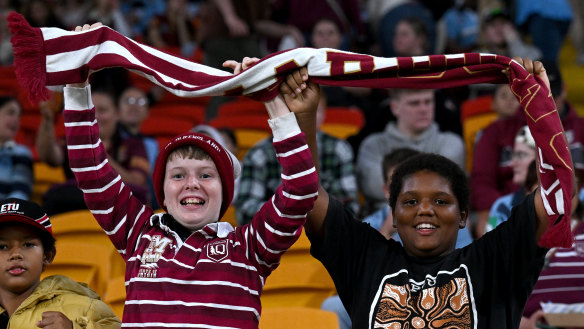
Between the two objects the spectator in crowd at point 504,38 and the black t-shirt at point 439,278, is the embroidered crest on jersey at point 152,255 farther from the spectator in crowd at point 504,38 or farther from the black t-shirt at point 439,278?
the spectator in crowd at point 504,38

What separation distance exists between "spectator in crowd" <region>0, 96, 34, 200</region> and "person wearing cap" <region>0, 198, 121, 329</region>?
2851 millimetres

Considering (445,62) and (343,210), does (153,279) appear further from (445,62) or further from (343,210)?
(445,62)

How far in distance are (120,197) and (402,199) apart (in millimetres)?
899

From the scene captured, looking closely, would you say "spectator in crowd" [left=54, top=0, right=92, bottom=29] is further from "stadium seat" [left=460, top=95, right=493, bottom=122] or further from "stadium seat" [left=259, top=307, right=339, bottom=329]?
"stadium seat" [left=259, top=307, right=339, bottom=329]

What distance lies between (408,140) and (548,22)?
3075mm

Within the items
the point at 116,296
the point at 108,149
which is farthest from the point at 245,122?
the point at 116,296

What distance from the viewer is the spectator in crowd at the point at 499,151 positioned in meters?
5.77

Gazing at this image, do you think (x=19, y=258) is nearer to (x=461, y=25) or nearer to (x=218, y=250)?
(x=218, y=250)

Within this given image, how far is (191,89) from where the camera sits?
3.13m

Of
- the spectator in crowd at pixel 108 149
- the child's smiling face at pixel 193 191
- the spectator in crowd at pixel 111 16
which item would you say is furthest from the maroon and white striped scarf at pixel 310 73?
the spectator in crowd at pixel 111 16

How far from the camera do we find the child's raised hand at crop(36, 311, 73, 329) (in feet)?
10.3

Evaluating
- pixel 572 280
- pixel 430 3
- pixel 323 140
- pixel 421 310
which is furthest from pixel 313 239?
pixel 430 3

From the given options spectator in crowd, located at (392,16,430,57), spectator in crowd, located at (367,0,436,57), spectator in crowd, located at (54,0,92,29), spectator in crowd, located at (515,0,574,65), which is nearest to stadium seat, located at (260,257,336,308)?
spectator in crowd, located at (392,16,430,57)

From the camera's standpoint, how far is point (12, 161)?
6305 millimetres
